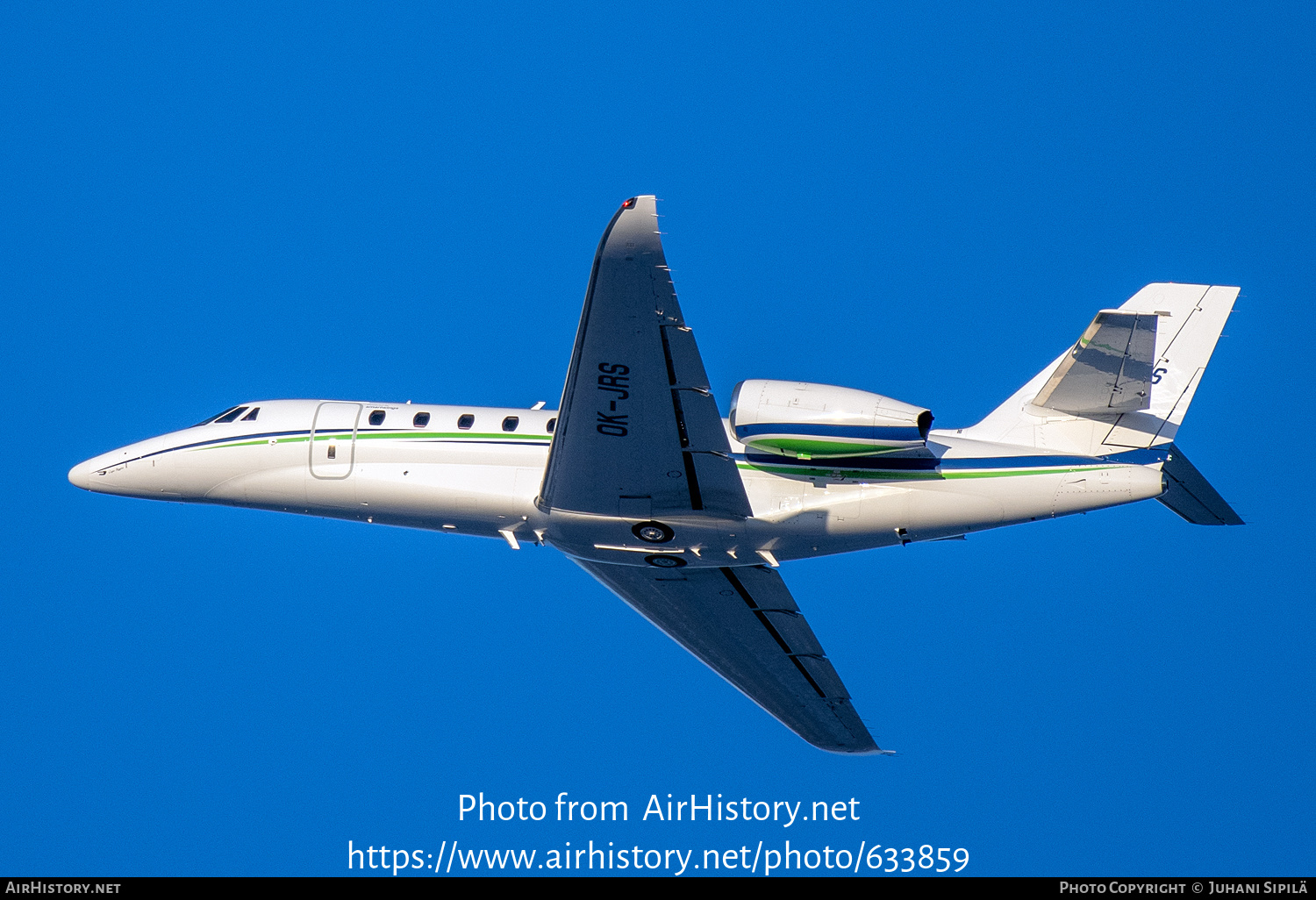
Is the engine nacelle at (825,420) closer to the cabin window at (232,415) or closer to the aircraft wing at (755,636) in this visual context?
the aircraft wing at (755,636)

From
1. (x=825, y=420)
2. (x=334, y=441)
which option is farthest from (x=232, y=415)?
(x=825, y=420)

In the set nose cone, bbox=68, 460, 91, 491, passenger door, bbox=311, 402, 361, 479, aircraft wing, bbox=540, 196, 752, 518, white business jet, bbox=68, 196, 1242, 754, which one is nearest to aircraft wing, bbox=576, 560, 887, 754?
white business jet, bbox=68, 196, 1242, 754

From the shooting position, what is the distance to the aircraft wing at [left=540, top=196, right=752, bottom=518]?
20188 millimetres

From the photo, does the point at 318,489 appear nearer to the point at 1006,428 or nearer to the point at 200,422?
the point at 200,422

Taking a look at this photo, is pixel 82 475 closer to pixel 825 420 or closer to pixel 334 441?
pixel 334 441

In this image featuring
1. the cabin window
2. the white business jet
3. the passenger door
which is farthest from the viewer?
the cabin window

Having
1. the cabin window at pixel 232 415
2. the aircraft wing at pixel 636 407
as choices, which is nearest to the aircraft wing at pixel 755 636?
the aircraft wing at pixel 636 407

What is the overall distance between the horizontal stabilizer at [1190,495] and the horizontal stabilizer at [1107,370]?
4.86ft

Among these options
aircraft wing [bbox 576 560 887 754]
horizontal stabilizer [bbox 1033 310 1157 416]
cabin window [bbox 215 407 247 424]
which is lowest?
aircraft wing [bbox 576 560 887 754]

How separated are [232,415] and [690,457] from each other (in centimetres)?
968

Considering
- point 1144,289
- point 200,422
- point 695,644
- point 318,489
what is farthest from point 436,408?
point 1144,289

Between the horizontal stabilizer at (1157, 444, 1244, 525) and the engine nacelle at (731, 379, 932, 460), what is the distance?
195 inches

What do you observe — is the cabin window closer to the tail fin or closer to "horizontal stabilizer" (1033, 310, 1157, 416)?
the tail fin

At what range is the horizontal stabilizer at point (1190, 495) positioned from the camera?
2464 centimetres
